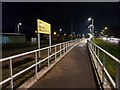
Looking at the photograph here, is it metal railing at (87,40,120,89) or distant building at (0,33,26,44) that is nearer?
metal railing at (87,40,120,89)

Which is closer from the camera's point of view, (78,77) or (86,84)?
(86,84)

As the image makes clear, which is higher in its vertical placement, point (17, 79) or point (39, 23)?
point (39, 23)

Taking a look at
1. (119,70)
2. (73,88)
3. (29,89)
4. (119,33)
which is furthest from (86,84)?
(119,33)

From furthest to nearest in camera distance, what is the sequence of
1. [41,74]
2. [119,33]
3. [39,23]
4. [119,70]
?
[119,33], [39,23], [41,74], [119,70]

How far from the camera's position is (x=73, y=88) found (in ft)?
23.1

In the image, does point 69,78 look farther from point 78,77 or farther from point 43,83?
point 43,83

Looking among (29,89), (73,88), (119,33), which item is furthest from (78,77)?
(119,33)

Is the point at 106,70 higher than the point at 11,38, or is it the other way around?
the point at 106,70

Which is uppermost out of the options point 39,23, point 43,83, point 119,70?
point 39,23

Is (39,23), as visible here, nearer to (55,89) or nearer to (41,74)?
(41,74)

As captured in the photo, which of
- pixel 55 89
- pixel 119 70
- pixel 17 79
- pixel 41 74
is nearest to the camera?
pixel 119 70

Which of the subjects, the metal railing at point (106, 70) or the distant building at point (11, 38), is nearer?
the metal railing at point (106, 70)

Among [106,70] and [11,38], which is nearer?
[106,70]

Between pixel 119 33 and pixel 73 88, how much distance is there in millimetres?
Result: 126153
